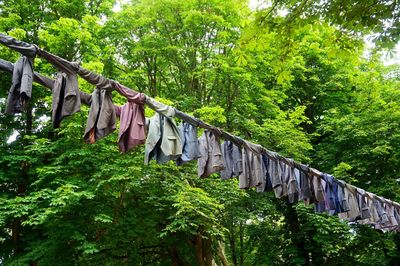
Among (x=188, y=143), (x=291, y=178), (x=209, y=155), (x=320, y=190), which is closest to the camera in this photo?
(x=188, y=143)

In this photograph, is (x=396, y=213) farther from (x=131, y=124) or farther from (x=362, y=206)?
(x=131, y=124)

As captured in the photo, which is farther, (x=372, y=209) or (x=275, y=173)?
(x=372, y=209)

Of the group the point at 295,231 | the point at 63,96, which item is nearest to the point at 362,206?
the point at 63,96

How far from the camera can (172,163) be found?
30.4 ft

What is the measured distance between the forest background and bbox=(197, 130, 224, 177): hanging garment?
3682 mm

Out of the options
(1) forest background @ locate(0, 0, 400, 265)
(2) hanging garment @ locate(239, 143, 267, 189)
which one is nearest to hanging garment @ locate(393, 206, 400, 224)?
(1) forest background @ locate(0, 0, 400, 265)

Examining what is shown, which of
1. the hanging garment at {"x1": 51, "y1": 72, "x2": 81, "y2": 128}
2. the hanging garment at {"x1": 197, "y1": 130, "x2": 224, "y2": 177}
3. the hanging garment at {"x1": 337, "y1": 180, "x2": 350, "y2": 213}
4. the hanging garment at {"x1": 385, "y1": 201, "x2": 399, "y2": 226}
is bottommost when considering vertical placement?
the hanging garment at {"x1": 385, "y1": 201, "x2": 399, "y2": 226}

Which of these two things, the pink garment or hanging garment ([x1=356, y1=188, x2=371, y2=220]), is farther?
hanging garment ([x1=356, y1=188, x2=371, y2=220])

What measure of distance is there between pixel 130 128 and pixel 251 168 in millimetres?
1903

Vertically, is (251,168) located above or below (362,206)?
above

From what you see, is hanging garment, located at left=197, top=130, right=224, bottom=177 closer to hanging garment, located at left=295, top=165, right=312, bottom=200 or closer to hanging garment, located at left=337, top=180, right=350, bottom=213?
hanging garment, located at left=295, top=165, right=312, bottom=200

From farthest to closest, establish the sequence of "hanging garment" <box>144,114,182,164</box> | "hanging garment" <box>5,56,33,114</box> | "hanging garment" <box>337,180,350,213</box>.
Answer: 1. "hanging garment" <box>337,180,350,213</box>
2. "hanging garment" <box>144,114,182,164</box>
3. "hanging garment" <box>5,56,33,114</box>

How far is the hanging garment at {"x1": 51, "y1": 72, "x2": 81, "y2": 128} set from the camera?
319 centimetres

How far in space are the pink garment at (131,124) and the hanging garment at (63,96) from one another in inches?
18.9
